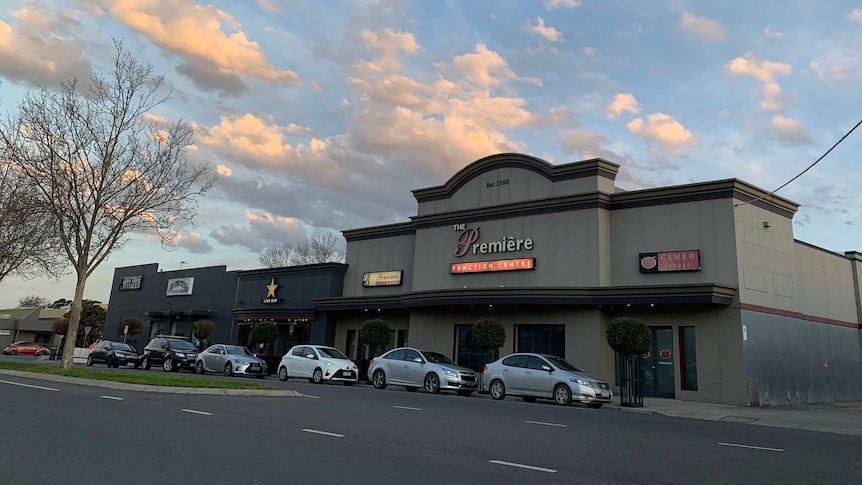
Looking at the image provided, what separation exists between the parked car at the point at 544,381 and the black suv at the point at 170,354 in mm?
16871

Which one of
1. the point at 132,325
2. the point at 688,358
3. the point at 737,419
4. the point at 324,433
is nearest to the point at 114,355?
the point at 132,325

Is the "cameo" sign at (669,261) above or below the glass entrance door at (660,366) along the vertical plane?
above

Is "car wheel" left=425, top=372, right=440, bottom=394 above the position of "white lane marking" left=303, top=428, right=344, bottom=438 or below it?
above

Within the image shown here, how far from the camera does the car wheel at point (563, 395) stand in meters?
18.8

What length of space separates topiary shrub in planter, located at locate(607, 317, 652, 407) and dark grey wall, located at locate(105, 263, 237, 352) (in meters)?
29.2

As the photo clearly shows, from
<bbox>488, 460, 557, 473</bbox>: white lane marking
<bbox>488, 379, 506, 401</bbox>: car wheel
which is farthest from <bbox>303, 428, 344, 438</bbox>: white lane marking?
<bbox>488, 379, 506, 401</bbox>: car wheel

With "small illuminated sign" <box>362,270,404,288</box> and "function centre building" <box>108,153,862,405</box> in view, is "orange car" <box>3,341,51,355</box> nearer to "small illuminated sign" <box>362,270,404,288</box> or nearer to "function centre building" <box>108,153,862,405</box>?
"small illuminated sign" <box>362,270,404,288</box>

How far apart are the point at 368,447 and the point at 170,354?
2559 centimetres

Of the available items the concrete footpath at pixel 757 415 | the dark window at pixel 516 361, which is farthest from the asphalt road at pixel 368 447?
the dark window at pixel 516 361

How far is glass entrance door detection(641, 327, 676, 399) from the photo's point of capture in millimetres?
23469

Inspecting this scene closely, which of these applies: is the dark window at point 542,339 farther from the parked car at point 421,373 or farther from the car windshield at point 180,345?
the car windshield at point 180,345

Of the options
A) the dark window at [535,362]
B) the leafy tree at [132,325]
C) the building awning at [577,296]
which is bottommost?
the dark window at [535,362]

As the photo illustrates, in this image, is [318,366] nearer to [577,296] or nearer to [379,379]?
[379,379]

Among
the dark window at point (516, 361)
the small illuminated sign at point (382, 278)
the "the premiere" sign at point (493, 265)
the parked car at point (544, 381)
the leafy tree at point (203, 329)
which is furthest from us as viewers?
the leafy tree at point (203, 329)
